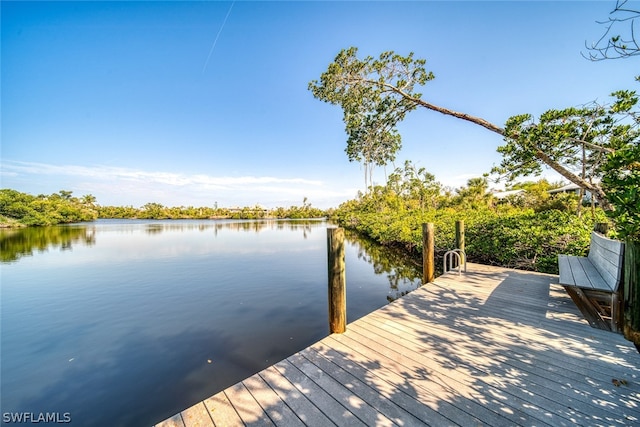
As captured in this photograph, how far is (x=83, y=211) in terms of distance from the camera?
57.6 metres

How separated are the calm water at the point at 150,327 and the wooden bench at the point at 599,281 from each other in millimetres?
3614

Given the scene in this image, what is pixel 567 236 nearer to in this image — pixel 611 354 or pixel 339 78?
pixel 611 354

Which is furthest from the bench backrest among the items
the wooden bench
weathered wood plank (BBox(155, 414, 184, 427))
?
weathered wood plank (BBox(155, 414, 184, 427))

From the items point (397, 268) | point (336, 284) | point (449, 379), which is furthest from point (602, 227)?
point (397, 268)

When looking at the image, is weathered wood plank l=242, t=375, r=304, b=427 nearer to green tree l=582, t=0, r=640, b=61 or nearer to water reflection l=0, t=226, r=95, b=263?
green tree l=582, t=0, r=640, b=61

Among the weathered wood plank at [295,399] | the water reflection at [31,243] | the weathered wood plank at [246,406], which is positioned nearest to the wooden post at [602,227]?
the weathered wood plank at [295,399]

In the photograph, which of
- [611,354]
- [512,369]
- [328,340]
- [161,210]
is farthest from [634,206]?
[161,210]

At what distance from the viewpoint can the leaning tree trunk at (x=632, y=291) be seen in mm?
2465

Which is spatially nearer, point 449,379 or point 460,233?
point 449,379

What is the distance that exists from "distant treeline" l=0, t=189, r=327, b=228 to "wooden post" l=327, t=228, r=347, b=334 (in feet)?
182

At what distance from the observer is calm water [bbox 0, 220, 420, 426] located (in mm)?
3346

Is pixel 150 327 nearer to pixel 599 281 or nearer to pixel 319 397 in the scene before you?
pixel 319 397

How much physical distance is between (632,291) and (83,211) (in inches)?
3244

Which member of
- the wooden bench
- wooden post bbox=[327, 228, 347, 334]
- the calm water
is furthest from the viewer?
the calm water
